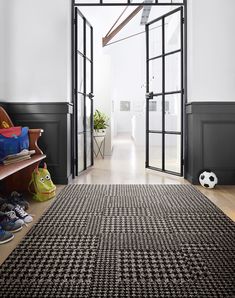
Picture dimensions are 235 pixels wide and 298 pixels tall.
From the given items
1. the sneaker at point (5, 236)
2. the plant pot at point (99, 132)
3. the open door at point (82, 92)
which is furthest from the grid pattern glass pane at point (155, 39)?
the sneaker at point (5, 236)

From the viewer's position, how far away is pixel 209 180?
3.22 metres

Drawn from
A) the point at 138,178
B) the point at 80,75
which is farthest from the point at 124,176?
the point at 80,75

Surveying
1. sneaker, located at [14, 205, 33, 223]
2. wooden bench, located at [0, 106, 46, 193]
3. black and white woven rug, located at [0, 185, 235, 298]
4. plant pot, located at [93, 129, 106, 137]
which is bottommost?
black and white woven rug, located at [0, 185, 235, 298]

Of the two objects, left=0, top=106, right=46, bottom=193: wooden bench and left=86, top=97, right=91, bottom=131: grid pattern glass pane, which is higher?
left=86, top=97, right=91, bottom=131: grid pattern glass pane

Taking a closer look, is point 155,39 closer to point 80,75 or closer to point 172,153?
point 80,75

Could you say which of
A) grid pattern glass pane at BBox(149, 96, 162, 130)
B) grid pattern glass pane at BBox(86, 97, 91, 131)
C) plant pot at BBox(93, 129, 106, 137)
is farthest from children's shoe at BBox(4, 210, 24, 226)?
plant pot at BBox(93, 129, 106, 137)

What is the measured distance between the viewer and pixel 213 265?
1495mm

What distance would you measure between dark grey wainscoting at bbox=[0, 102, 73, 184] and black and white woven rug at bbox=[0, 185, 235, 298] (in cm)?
86

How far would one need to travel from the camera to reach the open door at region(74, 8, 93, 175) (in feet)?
12.8

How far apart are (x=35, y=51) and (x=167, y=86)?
5.84 feet

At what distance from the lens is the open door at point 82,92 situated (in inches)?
154

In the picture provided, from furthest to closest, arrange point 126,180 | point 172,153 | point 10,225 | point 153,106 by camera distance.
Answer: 1. point 153,106
2. point 172,153
3. point 126,180
4. point 10,225

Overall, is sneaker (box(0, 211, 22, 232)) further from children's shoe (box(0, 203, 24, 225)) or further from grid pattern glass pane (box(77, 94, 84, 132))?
grid pattern glass pane (box(77, 94, 84, 132))

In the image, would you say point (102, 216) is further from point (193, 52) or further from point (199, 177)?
point (193, 52)
